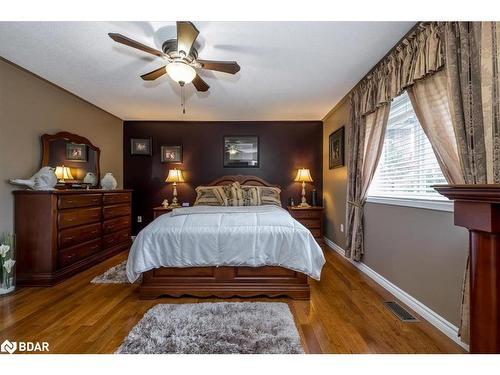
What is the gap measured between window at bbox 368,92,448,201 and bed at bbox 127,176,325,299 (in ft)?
3.49

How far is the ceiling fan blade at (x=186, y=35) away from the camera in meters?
1.75

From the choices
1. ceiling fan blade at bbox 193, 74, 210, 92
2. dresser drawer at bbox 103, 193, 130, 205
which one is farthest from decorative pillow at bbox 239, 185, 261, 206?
dresser drawer at bbox 103, 193, 130, 205

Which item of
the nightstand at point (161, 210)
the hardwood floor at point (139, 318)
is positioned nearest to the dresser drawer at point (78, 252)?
the hardwood floor at point (139, 318)

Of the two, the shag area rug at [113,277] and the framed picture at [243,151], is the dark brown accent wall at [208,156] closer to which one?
the framed picture at [243,151]

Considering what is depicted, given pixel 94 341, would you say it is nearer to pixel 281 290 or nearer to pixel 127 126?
pixel 281 290

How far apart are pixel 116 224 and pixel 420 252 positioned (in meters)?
4.12

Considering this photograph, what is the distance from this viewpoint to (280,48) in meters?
2.35

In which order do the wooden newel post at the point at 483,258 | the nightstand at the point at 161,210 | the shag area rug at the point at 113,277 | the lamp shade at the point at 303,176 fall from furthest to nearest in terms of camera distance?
1. the lamp shade at the point at 303,176
2. the nightstand at the point at 161,210
3. the shag area rug at the point at 113,277
4. the wooden newel post at the point at 483,258

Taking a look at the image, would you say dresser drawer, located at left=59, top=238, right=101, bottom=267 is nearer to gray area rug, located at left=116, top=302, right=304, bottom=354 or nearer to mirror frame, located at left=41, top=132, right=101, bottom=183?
mirror frame, located at left=41, top=132, right=101, bottom=183

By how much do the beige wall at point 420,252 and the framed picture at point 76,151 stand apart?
4.19 meters

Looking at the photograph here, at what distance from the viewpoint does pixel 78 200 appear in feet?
10.2

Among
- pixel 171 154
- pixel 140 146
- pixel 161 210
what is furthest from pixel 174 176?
pixel 140 146

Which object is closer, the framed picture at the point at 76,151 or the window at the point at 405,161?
the window at the point at 405,161

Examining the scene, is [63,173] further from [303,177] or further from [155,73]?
[303,177]
